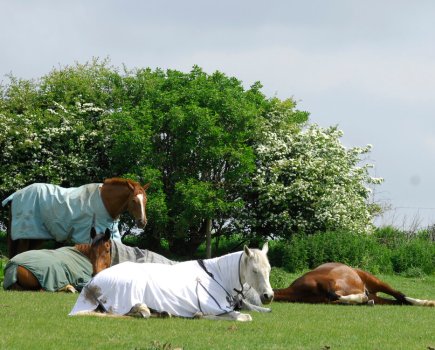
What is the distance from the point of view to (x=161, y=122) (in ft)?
92.7

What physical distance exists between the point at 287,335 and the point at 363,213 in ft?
66.8

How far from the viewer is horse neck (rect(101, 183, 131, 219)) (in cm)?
1767

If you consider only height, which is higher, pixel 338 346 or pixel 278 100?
pixel 278 100

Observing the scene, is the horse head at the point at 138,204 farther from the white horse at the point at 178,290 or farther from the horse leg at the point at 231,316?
the horse leg at the point at 231,316

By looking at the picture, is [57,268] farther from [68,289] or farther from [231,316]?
[231,316]

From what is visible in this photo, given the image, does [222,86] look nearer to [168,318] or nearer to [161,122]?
[161,122]

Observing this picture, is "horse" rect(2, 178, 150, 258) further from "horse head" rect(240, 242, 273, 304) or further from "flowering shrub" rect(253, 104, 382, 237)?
"flowering shrub" rect(253, 104, 382, 237)

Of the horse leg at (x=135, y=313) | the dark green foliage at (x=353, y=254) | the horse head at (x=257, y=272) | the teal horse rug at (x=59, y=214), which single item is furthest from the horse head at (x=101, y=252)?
the dark green foliage at (x=353, y=254)

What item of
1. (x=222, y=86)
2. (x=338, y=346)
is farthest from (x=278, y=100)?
(x=338, y=346)

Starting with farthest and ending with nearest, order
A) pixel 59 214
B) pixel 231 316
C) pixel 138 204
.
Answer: pixel 59 214
pixel 138 204
pixel 231 316

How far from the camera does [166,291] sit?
10.4 m

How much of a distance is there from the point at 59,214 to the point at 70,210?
50cm

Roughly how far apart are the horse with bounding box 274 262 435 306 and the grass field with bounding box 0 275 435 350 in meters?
1.08

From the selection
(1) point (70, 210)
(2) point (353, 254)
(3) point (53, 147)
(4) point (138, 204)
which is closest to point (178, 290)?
(4) point (138, 204)
